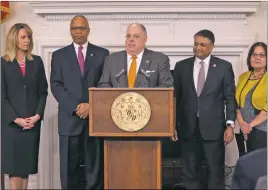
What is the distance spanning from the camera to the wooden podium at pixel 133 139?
117 inches

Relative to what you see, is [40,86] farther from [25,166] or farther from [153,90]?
[153,90]

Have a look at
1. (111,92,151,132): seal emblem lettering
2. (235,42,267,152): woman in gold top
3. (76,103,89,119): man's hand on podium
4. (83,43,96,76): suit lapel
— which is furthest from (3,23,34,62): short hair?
(235,42,267,152): woman in gold top

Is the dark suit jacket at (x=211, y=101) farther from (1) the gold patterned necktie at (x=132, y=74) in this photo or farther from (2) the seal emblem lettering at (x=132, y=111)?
(2) the seal emblem lettering at (x=132, y=111)

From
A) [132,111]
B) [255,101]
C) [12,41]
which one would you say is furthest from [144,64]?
[12,41]

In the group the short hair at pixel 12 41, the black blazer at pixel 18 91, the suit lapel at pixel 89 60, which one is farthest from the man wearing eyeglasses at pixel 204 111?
the short hair at pixel 12 41

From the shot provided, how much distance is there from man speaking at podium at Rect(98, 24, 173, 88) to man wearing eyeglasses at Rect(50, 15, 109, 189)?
25cm

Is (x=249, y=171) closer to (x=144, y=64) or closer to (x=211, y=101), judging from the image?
(x=144, y=64)

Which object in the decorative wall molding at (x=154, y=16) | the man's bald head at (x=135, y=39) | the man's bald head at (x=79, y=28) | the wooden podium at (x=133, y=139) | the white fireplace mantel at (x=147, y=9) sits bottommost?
the wooden podium at (x=133, y=139)

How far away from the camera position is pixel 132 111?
295cm

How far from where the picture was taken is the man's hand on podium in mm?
3396

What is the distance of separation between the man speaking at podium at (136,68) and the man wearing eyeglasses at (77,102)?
255mm

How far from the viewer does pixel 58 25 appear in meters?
4.52

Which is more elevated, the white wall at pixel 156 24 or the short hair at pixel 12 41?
the white wall at pixel 156 24

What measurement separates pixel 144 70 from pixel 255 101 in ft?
2.74
